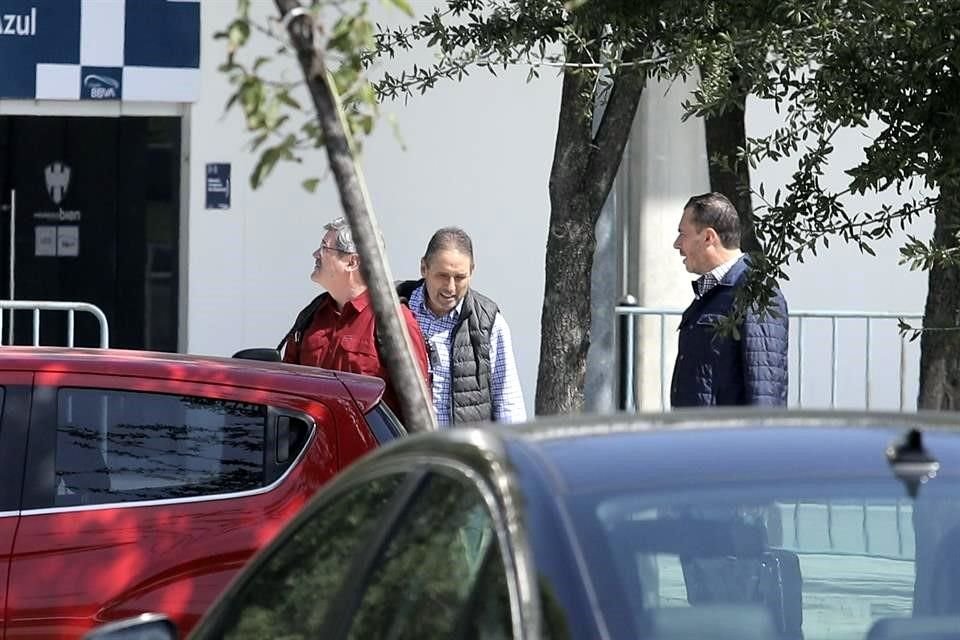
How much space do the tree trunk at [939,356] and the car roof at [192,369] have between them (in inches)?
69.0

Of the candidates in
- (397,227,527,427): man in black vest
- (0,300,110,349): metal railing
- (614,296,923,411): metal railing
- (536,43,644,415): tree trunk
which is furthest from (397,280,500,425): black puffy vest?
(0,300,110,349): metal railing

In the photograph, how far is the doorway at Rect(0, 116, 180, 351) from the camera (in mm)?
11836

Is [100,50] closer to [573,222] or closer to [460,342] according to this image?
[573,222]

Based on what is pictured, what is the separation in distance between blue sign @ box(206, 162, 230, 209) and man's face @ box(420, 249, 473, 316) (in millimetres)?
4408

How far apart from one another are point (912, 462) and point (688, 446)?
329 mm

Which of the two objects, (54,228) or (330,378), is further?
(54,228)

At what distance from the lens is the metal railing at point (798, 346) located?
406 inches

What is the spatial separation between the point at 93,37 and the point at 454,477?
9.08 m

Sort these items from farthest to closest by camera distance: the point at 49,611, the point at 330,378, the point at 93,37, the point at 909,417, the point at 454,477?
the point at 93,37, the point at 330,378, the point at 49,611, the point at 909,417, the point at 454,477

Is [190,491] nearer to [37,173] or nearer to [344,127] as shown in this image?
[344,127]

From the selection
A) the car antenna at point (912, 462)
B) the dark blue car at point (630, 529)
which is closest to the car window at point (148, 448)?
the dark blue car at point (630, 529)

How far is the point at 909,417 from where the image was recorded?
3.16m

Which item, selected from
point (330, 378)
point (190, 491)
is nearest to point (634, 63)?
point (330, 378)

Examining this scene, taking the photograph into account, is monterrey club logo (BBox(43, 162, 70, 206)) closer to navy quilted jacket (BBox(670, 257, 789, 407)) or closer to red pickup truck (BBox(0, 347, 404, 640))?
navy quilted jacket (BBox(670, 257, 789, 407))
